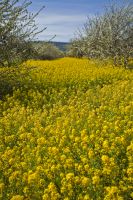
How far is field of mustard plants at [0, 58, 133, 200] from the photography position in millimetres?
6938

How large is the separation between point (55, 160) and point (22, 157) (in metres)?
0.81

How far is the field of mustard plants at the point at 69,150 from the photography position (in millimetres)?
6938

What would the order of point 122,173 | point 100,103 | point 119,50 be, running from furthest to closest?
point 119,50 → point 100,103 → point 122,173

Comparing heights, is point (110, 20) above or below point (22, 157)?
above

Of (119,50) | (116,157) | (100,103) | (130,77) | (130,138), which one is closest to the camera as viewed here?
(116,157)

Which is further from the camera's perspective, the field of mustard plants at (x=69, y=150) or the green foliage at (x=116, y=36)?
the green foliage at (x=116, y=36)

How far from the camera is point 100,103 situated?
12891 mm

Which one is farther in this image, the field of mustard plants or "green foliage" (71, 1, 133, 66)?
"green foliage" (71, 1, 133, 66)

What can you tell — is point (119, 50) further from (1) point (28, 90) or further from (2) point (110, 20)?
(1) point (28, 90)

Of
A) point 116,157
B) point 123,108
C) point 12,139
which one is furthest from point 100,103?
point 116,157

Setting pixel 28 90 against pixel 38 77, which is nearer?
pixel 28 90

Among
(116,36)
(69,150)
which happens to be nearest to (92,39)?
(116,36)

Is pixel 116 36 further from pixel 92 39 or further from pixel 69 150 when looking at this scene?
pixel 69 150

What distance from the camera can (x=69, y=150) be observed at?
830 centimetres
